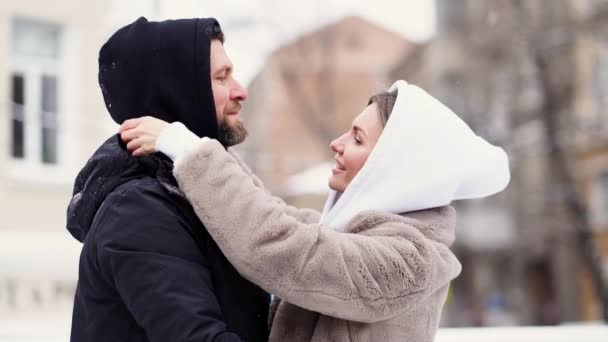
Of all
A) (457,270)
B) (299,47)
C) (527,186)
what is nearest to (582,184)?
(527,186)

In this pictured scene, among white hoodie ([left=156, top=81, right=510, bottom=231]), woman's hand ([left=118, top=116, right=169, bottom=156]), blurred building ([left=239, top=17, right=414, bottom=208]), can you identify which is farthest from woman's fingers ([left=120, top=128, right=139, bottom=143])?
blurred building ([left=239, top=17, right=414, bottom=208])

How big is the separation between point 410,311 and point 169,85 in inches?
25.0

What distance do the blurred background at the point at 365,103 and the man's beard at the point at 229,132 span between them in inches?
9.6

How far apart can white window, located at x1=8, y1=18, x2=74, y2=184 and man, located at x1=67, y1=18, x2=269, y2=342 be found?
7399 mm

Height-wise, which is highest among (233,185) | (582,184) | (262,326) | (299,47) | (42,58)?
(233,185)

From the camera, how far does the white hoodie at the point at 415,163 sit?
5.82 feet

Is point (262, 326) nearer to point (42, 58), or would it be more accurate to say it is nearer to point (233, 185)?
point (233, 185)

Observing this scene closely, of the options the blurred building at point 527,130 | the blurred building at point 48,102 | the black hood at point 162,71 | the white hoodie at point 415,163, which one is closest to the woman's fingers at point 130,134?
the black hood at point 162,71

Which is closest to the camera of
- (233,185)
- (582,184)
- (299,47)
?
(233,185)

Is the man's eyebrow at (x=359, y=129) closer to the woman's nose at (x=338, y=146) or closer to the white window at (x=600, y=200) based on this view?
the woman's nose at (x=338, y=146)

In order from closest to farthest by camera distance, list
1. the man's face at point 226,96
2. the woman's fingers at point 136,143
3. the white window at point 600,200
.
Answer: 1. the woman's fingers at point 136,143
2. the man's face at point 226,96
3. the white window at point 600,200

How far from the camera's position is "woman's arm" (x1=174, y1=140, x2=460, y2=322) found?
160 cm

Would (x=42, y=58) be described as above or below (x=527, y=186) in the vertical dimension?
above

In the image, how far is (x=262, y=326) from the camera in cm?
183
